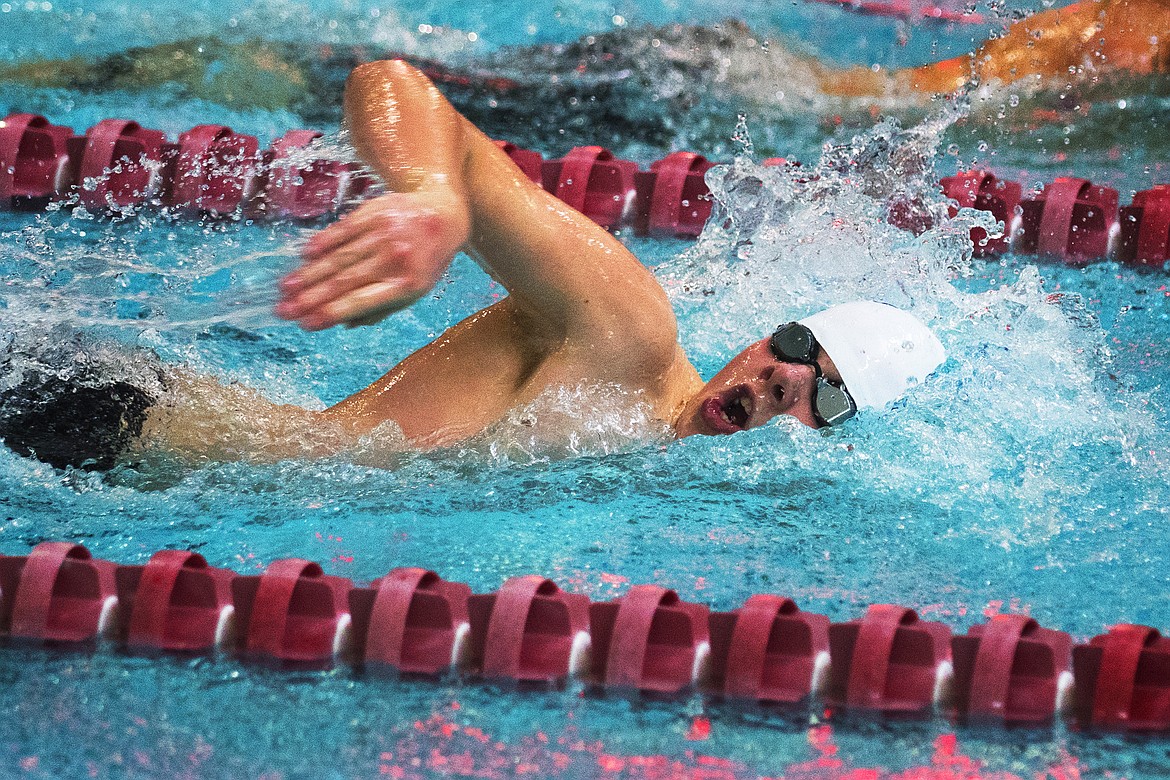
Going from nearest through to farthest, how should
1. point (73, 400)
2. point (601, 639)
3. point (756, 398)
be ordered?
point (601, 639) < point (73, 400) < point (756, 398)

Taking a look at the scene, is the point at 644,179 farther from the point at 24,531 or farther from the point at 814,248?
the point at 24,531

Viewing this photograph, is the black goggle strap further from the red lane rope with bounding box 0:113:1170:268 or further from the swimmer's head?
the red lane rope with bounding box 0:113:1170:268

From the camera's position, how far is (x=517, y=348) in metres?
2.43

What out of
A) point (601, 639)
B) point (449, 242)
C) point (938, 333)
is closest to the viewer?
point (449, 242)

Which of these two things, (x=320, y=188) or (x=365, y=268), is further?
(x=320, y=188)

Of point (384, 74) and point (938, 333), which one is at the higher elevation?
point (384, 74)

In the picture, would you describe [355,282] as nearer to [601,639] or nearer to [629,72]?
[601,639]

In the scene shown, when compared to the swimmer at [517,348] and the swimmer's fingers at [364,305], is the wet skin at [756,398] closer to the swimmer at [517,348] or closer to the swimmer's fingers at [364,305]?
the swimmer at [517,348]

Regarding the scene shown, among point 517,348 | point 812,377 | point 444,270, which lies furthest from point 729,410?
point 444,270

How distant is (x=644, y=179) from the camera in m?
4.11

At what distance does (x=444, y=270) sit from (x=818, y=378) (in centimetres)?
103

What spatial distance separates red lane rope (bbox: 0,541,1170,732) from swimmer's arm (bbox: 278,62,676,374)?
1.75 feet

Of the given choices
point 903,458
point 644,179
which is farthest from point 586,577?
point 644,179

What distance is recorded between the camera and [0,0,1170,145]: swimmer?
5.39 m
